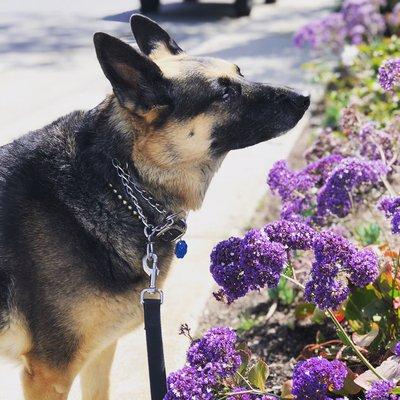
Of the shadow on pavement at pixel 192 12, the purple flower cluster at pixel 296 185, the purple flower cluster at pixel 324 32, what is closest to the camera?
the purple flower cluster at pixel 296 185

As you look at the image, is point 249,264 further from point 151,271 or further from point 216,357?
point 151,271

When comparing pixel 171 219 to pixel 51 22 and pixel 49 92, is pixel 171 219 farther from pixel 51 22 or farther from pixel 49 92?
pixel 51 22

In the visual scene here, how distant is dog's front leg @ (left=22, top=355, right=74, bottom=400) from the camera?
264 centimetres

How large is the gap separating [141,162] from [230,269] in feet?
2.16

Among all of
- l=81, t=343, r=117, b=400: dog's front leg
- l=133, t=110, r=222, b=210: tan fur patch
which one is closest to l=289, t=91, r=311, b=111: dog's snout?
l=133, t=110, r=222, b=210: tan fur patch

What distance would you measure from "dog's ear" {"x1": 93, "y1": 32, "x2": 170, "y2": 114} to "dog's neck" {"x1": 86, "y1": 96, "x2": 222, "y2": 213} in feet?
0.28

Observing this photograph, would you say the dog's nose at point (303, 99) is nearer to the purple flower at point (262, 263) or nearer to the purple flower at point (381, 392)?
the purple flower at point (262, 263)

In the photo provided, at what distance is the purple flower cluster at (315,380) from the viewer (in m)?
2.20

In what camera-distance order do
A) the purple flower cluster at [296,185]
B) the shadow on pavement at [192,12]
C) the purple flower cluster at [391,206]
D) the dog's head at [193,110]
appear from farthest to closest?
the shadow on pavement at [192,12]
the purple flower cluster at [296,185]
the dog's head at [193,110]
the purple flower cluster at [391,206]

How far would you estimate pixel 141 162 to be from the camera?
2.85 meters

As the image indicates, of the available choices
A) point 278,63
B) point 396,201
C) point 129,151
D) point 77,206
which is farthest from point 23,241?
point 278,63

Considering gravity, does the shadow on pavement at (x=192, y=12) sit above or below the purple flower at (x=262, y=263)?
below

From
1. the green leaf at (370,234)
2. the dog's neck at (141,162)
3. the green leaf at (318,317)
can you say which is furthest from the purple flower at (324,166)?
the dog's neck at (141,162)

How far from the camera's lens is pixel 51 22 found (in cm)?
1167
